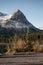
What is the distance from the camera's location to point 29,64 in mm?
7367

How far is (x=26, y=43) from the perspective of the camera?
611 inches

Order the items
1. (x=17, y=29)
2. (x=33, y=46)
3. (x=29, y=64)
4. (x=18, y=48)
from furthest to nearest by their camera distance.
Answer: (x=17, y=29) < (x=33, y=46) < (x=18, y=48) < (x=29, y=64)

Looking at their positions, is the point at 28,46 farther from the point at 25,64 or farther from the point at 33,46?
the point at 25,64

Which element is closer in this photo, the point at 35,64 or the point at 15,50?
the point at 35,64

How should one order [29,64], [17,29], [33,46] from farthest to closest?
1. [17,29]
2. [33,46]
3. [29,64]

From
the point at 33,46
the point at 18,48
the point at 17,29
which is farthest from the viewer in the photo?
the point at 17,29

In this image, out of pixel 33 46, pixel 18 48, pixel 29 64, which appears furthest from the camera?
pixel 33 46

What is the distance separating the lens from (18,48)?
14.1 meters

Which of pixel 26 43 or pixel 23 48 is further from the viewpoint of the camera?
pixel 26 43

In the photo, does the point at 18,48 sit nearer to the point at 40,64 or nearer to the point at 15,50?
the point at 15,50

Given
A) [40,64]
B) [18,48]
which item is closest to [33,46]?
[18,48]

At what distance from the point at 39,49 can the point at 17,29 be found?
184m

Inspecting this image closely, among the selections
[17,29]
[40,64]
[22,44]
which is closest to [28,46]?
[22,44]

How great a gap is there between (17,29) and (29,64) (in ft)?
627
